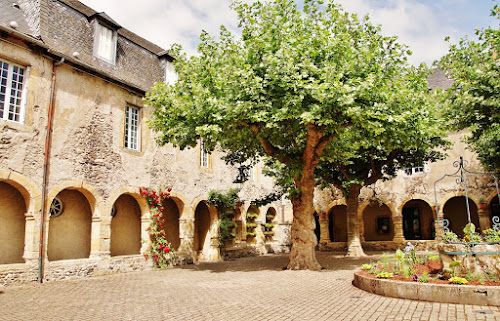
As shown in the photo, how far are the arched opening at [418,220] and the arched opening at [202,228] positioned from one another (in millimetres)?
11677

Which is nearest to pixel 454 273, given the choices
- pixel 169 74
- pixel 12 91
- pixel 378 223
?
pixel 12 91

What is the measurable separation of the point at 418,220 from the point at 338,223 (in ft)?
14.8

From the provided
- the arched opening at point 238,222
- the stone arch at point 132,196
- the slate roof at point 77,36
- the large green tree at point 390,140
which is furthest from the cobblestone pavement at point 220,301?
the arched opening at point 238,222

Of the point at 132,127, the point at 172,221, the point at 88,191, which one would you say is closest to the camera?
the point at 88,191

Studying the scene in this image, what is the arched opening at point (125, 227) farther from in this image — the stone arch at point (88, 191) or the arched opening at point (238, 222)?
the arched opening at point (238, 222)

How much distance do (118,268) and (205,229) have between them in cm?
514

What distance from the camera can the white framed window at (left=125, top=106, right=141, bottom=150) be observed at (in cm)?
1234

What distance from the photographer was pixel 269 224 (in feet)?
62.1

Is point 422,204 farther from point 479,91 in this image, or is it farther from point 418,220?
point 479,91

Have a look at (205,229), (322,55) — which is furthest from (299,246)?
(205,229)

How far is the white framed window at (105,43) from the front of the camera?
11.8 m

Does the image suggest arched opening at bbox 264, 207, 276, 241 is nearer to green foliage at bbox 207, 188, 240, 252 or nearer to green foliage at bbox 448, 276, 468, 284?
green foliage at bbox 207, 188, 240, 252

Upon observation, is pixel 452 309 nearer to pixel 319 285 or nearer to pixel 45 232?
pixel 319 285

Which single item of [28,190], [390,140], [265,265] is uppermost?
[390,140]
